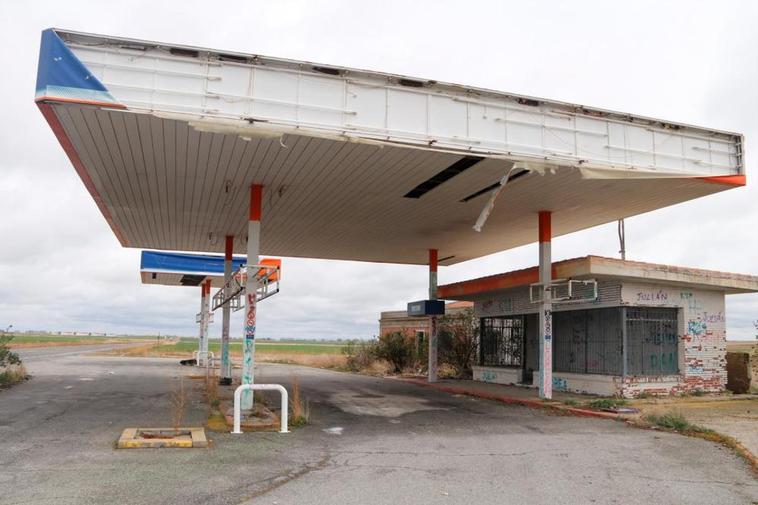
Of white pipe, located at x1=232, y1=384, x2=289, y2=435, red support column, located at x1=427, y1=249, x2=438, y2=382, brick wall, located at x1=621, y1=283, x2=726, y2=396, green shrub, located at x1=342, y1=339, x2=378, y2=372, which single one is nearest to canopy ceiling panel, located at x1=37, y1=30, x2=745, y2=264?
brick wall, located at x1=621, y1=283, x2=726, y2=396

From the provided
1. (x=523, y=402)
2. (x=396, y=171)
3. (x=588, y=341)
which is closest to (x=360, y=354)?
(x=588, y=341)

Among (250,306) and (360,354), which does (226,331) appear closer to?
(250,306)

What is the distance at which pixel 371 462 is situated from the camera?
8.64 meters

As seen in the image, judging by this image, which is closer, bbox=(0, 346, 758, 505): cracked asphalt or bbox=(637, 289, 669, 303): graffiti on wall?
bbox=(0, 346, 758, 505): cracked asphalt

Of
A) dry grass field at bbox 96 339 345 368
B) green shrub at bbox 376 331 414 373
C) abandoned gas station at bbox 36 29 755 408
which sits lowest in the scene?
dry grass field at bbox 96 339 345 368

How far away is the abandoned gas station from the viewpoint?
1048 centimetres

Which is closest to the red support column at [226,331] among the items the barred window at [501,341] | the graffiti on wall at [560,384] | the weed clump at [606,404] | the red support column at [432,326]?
the red support column at [432,326]

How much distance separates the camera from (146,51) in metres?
10.4

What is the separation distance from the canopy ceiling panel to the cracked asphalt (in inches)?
201

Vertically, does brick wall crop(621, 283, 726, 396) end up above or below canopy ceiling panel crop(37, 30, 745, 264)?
below

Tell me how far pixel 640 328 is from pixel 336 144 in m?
11.1

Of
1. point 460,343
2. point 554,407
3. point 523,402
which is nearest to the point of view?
point 554,407

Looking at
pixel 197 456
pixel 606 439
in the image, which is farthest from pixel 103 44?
pixel 606 439

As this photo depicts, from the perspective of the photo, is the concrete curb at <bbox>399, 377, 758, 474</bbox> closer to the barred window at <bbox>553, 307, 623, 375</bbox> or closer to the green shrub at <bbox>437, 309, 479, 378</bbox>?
the barred window at <bbox>553, 307, 623, 375</bbox>
